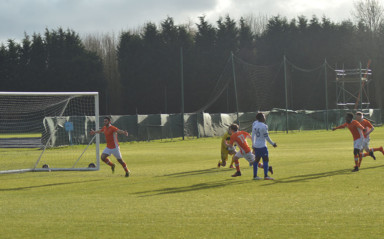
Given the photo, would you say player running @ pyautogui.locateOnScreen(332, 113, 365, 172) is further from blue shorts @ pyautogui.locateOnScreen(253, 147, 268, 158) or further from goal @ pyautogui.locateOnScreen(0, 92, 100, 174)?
goal @ pyautogui.locateOnScreen(0, 92, 100, 174)

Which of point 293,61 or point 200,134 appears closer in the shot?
point 200,134

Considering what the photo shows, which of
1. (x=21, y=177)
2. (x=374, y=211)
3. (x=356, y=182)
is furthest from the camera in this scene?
(x=21, y=177)

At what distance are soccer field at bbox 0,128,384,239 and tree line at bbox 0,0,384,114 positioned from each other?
51904mm

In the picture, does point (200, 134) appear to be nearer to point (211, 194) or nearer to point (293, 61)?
point (293, 61)

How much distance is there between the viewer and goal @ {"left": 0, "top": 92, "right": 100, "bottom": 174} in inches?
1008

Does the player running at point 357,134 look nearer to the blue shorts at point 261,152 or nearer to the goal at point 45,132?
the blue shorts at point 261,152

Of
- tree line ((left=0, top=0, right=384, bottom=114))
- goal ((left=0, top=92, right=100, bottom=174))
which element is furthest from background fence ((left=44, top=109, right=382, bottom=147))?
tree line ((left=0, top=0, right=384, bottom=114))

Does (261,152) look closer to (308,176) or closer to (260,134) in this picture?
(260,134)

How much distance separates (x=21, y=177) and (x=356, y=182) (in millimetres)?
10808

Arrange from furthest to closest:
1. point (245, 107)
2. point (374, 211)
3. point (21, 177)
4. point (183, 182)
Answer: point (245, 107)
point (21, 177)
point (183, 182)
point (374, 211)

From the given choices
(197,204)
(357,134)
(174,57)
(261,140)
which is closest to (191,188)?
(261,140)

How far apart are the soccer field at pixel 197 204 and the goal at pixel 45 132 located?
533cm

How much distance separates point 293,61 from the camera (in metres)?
72.7

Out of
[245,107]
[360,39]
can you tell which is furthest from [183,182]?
[360,39]
